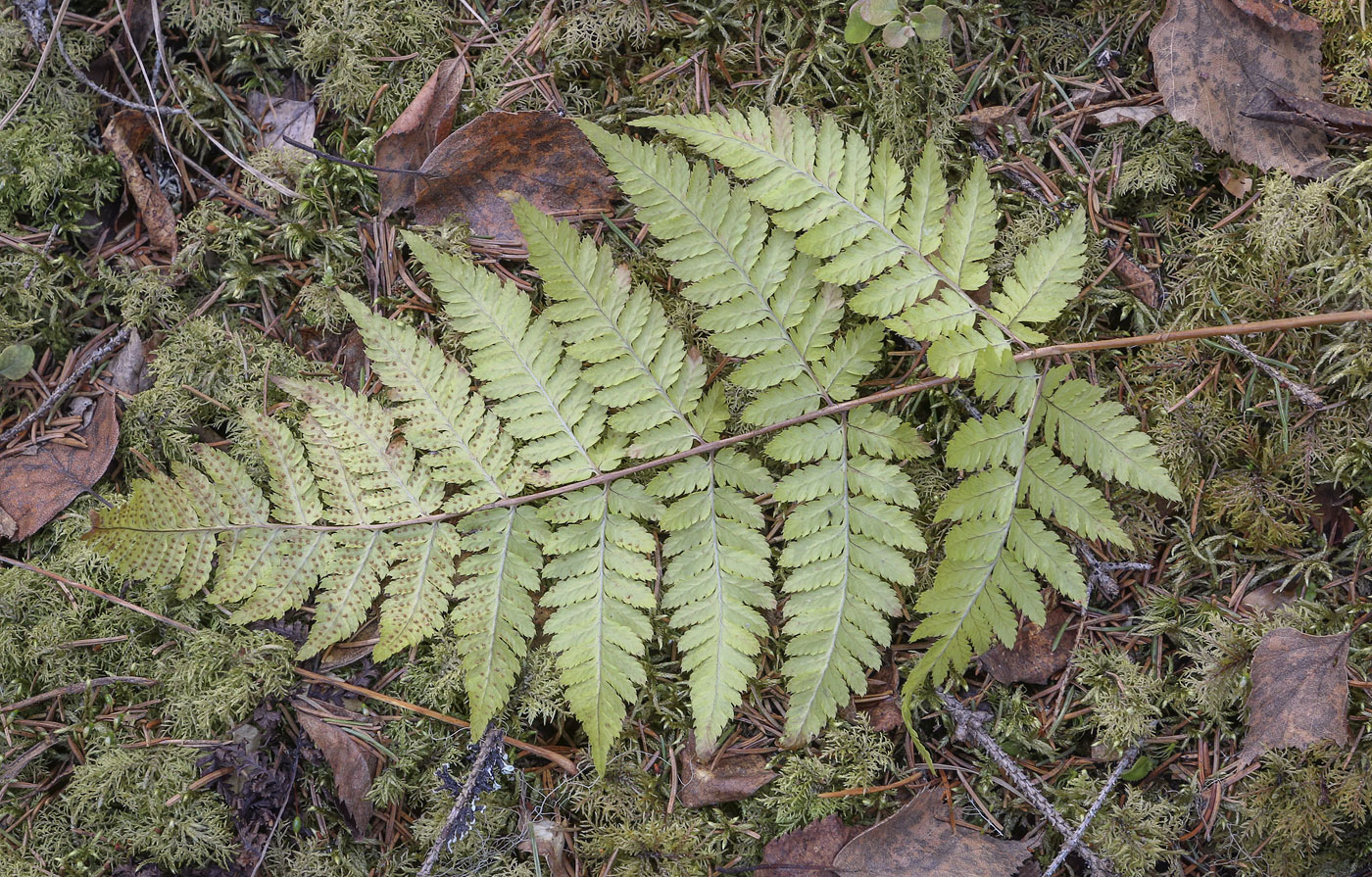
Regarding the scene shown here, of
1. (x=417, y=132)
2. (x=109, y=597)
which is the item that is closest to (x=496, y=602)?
(x=109, y=597)

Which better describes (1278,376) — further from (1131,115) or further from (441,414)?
(441,414)

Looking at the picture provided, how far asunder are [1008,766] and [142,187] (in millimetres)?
4619

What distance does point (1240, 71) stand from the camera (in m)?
3.37

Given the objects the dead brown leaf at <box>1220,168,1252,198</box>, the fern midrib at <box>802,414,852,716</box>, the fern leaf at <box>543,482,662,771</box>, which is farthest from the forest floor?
the fern midrib at <box>802,414,852,716</box>

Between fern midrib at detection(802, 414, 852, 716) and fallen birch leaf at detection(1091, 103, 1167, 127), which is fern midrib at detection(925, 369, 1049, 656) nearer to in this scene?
fern midrib at detection(802, 414, 852, 716)

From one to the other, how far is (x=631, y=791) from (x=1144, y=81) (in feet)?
12.3

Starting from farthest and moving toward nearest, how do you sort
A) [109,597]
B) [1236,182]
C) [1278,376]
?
[109,597] < [1236,182] < [1278,376]

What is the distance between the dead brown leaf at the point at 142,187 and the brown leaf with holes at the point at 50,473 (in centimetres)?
80

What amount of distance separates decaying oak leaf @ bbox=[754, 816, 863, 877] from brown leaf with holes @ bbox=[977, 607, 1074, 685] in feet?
2.87

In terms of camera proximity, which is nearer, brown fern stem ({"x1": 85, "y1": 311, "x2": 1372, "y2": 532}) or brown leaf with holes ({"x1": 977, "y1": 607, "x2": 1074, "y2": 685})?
brown fern stem ({"x1": 85, "y1": 311, "x2": 1372, "y2": 532})

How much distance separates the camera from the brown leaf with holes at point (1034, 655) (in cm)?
335

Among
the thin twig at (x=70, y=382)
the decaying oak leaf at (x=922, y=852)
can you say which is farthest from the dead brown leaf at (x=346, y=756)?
the decaying oak leaf at (x=922, y=852)

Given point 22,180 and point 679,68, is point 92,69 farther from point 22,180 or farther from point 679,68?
point 679,68

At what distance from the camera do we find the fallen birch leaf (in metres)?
3.44
